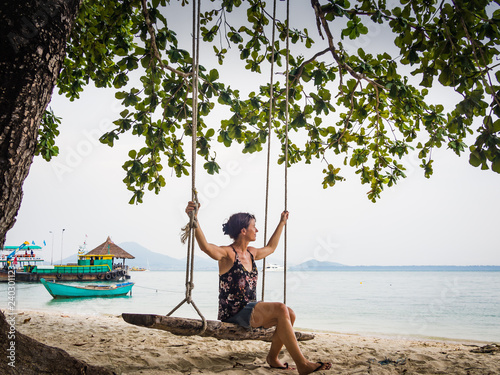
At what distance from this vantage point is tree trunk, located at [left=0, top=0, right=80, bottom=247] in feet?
6.14

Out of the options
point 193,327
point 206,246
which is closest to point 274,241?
point 206,246

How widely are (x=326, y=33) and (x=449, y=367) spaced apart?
3148 mm

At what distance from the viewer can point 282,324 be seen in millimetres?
2576

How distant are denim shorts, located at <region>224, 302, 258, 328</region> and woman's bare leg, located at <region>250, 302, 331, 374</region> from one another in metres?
0.03

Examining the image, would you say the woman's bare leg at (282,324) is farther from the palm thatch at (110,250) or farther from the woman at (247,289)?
the palm thatch at (110,250)

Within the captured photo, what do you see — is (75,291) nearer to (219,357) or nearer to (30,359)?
(219,357)

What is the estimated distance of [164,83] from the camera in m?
4.08

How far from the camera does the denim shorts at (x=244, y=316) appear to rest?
8.69 ft

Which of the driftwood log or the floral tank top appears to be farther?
the floral tank top

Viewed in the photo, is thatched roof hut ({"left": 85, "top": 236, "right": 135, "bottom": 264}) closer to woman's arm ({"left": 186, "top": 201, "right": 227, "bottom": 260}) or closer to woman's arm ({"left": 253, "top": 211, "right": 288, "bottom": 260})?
woman's arm ({"left": 253, "top": 211, "right": 288, "bottom": 260})

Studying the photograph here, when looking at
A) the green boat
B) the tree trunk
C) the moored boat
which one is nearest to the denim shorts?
the tree trunk

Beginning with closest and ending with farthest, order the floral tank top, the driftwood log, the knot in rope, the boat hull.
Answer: the driftwood log, the knot in rope, the floral tank top, the boat hull

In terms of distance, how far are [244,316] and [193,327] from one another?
502 mm

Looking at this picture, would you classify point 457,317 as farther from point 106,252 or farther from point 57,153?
point 106,252
